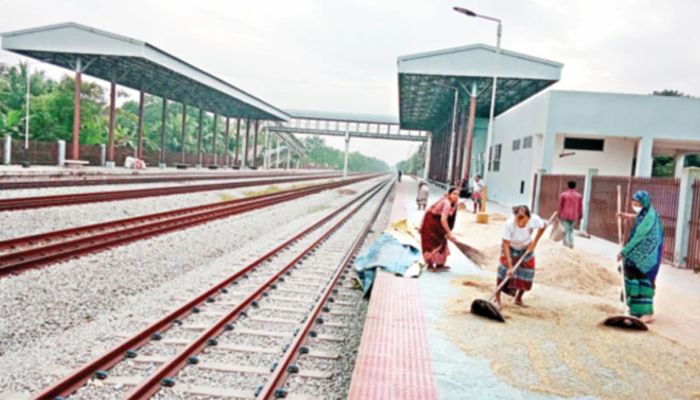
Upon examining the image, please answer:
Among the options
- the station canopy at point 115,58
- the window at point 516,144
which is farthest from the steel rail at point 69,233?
the window at point 516,144

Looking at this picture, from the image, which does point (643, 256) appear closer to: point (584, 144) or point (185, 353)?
point (185, 353)

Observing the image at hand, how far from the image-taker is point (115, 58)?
32.3 meters

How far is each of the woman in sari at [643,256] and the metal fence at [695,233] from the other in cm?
492

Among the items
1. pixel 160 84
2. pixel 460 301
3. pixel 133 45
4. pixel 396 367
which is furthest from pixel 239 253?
pixel 160 84

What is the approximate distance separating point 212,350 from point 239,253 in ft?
18.4

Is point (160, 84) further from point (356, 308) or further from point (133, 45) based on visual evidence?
point (356, 308)

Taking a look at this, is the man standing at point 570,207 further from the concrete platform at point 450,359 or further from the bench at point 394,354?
the bench at point 394,354

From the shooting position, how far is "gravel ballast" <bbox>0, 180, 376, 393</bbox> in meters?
4.99

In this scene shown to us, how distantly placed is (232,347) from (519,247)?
3.61m

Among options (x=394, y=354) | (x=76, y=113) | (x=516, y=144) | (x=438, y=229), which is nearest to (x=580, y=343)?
(x=394, y=354)

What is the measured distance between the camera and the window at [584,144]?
2620cm

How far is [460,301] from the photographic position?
22.6ft

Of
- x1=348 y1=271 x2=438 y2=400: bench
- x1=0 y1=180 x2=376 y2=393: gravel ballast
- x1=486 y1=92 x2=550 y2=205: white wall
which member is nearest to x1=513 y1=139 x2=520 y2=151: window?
x1=486 y1=92 x2=550 y2=205: white wall

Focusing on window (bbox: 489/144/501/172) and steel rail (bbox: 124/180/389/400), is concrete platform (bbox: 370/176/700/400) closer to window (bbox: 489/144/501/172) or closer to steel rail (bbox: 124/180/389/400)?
steel rail (bbox: 124/180/389/400)
